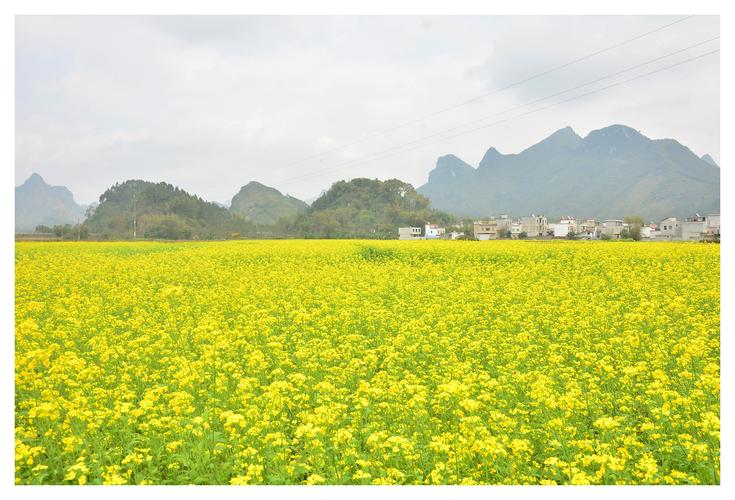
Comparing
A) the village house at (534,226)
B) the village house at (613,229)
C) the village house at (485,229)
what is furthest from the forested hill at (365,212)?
the village house at (613,229)

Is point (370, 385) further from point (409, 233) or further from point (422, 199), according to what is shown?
point (422, 199)

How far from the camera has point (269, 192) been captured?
352ft

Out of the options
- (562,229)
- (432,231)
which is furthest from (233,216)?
(562,229)

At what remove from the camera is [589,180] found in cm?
12612

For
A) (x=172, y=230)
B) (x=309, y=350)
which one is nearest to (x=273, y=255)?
(x=309, y=350)

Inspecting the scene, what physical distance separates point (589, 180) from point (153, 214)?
110 m

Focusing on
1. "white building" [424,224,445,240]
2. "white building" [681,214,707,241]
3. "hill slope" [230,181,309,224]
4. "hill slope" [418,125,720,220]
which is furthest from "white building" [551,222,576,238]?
"hill slope" [230,181,309,224]

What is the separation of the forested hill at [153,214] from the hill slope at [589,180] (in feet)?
142

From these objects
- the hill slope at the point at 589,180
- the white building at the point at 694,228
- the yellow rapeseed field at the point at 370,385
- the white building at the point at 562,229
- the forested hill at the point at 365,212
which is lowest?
the yellow rapeseed field at the point at 370,385

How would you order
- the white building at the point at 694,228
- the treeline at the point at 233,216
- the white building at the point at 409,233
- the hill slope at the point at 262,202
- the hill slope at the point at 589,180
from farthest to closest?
the hill slope at the point at 262,202 < the hill slope at the point at 589,180 < the white building at the point at 409,233 < the treeline at the point at 233,216 < the white building at the point at 694,228

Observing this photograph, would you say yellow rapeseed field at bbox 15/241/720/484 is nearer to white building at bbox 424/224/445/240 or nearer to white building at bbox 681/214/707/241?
white building at bbox 681/214/707/241

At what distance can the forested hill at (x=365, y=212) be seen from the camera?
61.9 metres

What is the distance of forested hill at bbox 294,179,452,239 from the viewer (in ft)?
203

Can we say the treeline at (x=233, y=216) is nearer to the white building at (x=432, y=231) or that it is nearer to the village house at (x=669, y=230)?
the white building at (x=432, y=231)
